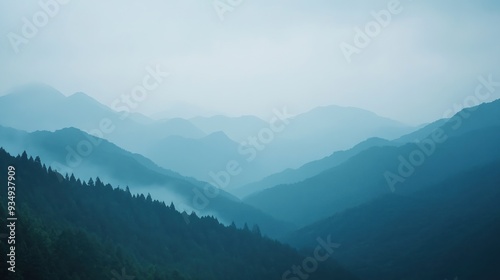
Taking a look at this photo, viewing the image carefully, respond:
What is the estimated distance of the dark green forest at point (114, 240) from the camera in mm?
56719

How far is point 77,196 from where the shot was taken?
318 feet

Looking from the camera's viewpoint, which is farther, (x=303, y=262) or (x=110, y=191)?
(x=303, y=262)

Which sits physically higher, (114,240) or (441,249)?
(114,240)

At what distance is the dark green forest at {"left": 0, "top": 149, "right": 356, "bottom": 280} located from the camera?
56719 millimetres

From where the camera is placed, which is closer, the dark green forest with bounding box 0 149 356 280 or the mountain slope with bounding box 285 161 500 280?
the dark green forest with bounding box 0 149 356 280

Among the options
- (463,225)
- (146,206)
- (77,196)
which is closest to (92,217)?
(77,196)

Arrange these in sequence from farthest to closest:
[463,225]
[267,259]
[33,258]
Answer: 1. [463,225]
2. [267,259]
3. [33,258]

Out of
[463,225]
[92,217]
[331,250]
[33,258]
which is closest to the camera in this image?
[33,258]

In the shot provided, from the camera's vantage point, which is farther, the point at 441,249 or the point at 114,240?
the point at 441,249

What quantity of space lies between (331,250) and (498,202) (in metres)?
71.7

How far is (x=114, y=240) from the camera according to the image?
3521 inches

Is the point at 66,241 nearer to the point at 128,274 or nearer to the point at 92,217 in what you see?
the point at 128,274

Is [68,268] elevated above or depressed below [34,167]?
below

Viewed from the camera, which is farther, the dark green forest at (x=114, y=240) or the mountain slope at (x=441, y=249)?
the mountain slope at (x=441, y=249)
